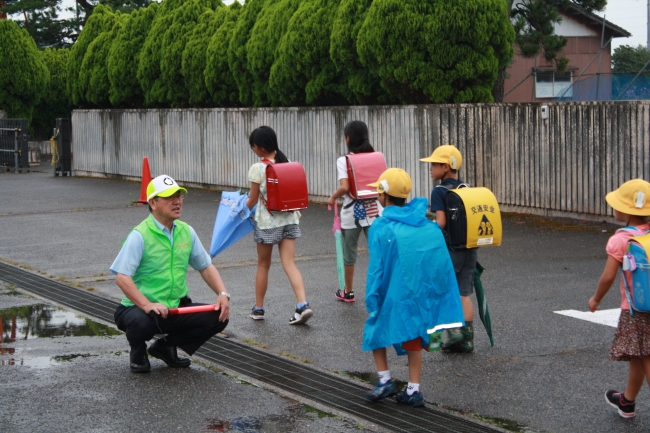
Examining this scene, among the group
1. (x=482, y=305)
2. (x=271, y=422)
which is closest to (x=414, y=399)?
(x=271, y=422)

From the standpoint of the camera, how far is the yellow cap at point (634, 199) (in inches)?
219

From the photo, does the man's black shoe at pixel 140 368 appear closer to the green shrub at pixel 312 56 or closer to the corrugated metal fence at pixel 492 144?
the corrugated metal fence at pixel 492 144

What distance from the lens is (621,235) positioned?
5531 millimetres

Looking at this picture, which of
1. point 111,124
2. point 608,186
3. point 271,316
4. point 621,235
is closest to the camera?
point 621,235

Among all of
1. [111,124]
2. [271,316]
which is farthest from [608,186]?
[111,124]

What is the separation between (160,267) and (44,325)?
7.38ft

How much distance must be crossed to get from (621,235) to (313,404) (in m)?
2.07

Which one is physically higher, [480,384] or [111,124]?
[111,124]

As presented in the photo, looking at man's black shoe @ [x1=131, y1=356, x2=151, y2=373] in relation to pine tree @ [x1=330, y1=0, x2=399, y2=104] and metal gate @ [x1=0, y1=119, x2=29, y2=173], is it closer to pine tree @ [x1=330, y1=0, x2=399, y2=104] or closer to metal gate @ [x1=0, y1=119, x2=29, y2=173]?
pine tree @ [x1=330, y1=0, x2=399, y2=104]

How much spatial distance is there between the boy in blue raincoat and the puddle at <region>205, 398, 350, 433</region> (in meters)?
0.45

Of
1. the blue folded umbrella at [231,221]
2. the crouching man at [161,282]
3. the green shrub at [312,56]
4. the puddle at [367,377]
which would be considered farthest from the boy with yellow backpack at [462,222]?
the green shrub at [312,56]

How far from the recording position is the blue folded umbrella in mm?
8594

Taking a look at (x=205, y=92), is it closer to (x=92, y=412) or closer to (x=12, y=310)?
(x=12, y=310)

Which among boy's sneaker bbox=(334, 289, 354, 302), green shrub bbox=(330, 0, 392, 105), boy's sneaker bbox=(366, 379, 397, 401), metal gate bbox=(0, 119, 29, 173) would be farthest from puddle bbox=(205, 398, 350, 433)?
metal gate bbox=(0, 119, 29, 173)
